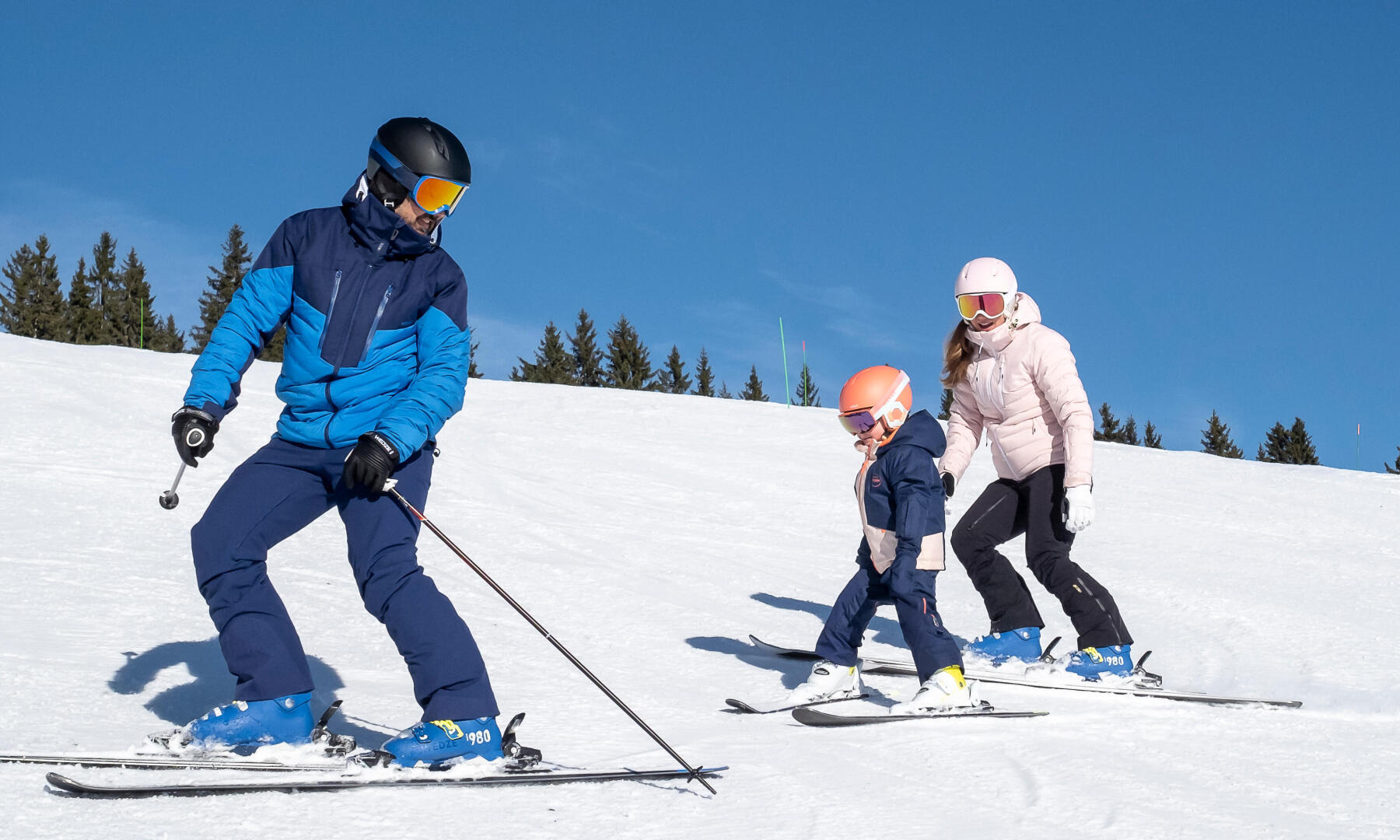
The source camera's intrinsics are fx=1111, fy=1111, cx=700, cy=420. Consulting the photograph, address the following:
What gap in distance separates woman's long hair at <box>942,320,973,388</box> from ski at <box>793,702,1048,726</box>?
189 centimetres

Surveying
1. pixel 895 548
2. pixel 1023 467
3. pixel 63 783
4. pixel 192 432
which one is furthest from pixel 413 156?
pixel 1023 467

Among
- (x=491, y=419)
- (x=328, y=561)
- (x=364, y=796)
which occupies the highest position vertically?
(x=491, y=419)

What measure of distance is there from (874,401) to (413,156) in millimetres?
2194

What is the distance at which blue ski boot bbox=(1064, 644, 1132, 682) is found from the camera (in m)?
4.94

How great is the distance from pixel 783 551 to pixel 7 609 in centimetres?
522

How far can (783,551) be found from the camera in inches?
332

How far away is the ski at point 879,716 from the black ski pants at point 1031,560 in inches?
42.3

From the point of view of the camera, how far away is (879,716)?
155 inches

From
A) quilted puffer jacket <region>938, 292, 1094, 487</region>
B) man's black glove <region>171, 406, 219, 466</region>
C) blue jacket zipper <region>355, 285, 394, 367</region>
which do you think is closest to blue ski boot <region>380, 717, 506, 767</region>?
man's black glove <region>171, 406, 219, 466</region>

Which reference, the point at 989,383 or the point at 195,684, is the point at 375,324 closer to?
the point at 195,684

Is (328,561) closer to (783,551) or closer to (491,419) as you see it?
(783,551)

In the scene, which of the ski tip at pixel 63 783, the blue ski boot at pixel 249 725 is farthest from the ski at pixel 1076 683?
the ski tip at pixel 63 783

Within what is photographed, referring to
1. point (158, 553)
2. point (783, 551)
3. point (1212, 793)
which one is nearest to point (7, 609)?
point (158, 553)

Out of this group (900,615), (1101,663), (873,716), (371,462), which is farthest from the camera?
(1101,663)
